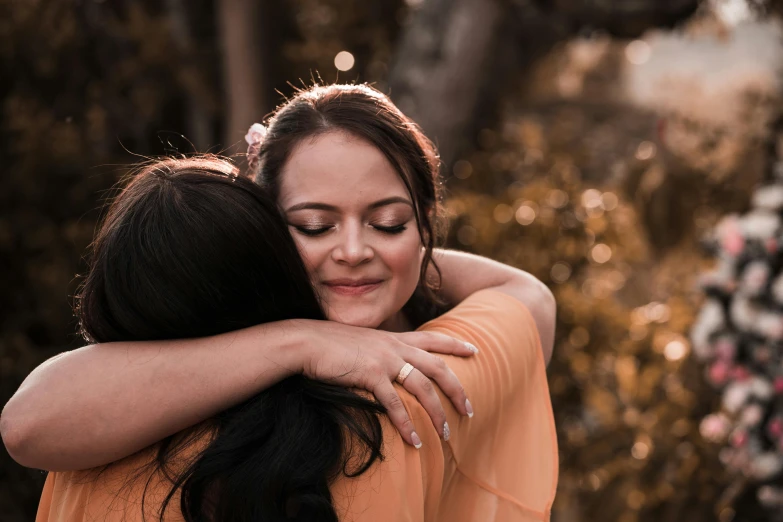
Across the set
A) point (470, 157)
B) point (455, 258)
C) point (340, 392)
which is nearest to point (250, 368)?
point (340, 392)

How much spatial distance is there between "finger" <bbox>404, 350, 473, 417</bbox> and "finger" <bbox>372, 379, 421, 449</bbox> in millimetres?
96

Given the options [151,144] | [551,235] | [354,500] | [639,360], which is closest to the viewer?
[354,500]

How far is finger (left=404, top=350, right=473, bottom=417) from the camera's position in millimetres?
1564

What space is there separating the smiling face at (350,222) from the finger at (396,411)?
36cm

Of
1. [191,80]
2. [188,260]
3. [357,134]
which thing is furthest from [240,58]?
[188,260]

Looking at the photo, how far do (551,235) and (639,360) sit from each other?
2.80 ft

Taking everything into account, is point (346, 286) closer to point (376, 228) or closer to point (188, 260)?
point (376, 228)

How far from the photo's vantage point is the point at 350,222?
1785 mm

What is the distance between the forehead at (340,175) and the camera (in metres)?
1.78

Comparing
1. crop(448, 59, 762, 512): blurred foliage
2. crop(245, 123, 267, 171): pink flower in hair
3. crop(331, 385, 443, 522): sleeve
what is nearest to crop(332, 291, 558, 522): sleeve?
Result: crop(331, 385, 443, 522): sleeve

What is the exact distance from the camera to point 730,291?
164 inches

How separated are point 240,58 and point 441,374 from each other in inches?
141

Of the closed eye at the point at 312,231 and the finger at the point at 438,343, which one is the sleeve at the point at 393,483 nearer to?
the finger at the point at 438,343

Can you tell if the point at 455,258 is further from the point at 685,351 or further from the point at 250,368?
the point at 685,351
